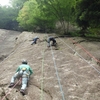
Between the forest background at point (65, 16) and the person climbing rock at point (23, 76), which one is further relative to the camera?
the forest background at point (65, 16)

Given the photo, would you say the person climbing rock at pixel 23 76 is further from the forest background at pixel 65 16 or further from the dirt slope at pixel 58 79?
the forest background at pixel 65 16

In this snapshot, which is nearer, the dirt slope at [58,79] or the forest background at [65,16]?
the dirt slope at [58,79]

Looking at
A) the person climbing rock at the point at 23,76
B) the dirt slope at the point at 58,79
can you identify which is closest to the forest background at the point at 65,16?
the dirt slope at the point at 58,79

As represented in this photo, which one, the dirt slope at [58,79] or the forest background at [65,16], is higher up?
the forest background at [65,16]

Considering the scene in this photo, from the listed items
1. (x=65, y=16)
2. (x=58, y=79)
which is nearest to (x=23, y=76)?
(x=58, y=79)

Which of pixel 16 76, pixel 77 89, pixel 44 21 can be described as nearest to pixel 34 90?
pixel 16 76

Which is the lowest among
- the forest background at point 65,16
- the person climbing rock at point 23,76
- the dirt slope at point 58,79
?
the dirt slope at point 58,79

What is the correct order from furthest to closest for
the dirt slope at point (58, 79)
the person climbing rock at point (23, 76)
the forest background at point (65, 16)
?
the forest background at point (65, 16), the person climbing rock at point (23, 76), the dirt slope at point (58, 79)

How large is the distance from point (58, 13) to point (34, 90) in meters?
16.7

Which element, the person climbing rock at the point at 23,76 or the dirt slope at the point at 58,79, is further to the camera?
the person climbing rock at the point at 23,76

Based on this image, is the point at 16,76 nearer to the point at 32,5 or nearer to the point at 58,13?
the point at 58,13

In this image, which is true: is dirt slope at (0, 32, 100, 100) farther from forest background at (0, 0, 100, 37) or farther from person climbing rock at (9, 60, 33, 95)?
forest background at (0, 0, 100, 37)

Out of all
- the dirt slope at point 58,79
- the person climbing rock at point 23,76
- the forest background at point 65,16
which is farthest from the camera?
the forest background at point 65,16

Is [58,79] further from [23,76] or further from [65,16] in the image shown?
[65,16]
